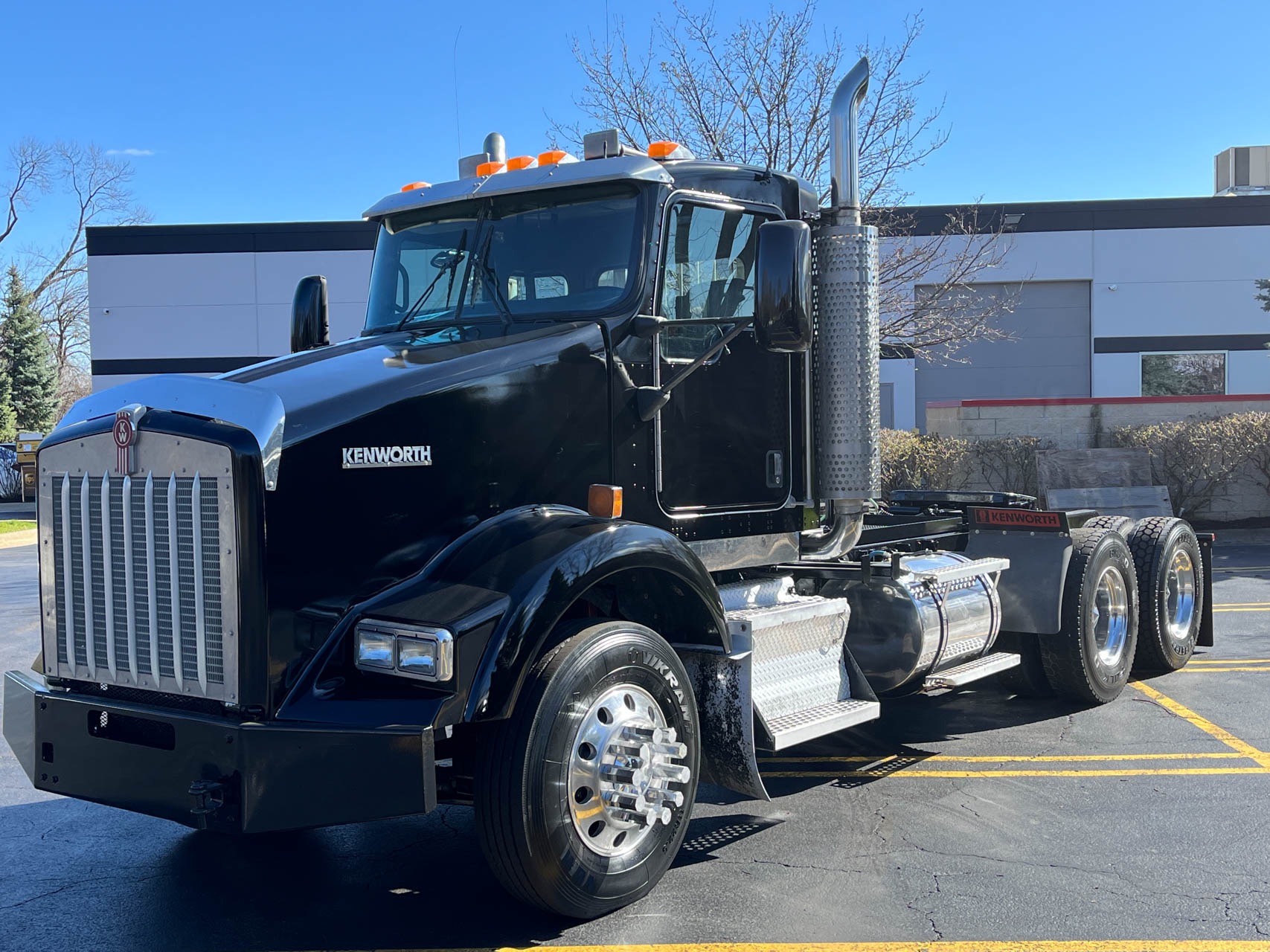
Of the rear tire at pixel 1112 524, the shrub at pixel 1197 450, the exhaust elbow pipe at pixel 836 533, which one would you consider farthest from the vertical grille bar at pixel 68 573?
the shrub at pixel 1197 450

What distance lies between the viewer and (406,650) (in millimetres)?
3600

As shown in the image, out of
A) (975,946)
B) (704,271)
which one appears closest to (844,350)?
(704,271)

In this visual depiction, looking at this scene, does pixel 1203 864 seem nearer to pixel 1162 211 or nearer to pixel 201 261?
pixel 1162 211

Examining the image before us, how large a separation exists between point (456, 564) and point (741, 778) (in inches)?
61.3

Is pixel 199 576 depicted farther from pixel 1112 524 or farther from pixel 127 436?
pixel 1112 524

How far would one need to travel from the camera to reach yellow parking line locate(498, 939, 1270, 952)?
3741mm

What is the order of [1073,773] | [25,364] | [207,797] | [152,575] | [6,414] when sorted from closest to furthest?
[207,797]
[152,575]
[1073,773]
[6,414]
[25,364]

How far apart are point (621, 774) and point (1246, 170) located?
3516 cm

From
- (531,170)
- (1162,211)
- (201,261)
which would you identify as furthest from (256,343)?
(531,170)

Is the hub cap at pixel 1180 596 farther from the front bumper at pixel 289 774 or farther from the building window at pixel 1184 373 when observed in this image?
the building window at pixel 1184 373

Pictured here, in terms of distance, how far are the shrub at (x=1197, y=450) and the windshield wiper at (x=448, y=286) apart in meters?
14.9

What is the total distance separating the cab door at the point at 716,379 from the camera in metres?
4.95

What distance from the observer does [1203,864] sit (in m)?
4.52

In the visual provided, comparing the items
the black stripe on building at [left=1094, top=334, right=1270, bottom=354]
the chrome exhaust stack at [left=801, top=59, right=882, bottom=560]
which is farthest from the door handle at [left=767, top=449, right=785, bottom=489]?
the black stripe on building at [left=1094, top=334, right=1270, bottom=354]
